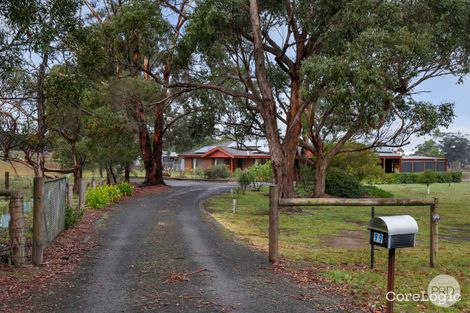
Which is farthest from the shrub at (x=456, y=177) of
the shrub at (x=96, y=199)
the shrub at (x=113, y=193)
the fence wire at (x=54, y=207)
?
the fence wire at (x=54, y=207)

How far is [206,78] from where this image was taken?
894 inches

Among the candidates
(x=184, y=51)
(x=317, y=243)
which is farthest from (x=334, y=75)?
(x=184, y=51)

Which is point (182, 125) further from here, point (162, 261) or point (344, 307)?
point (344, 307)

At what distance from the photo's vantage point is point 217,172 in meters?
47.2

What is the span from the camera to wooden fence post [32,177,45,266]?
7.74m

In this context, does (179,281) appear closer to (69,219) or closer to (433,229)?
(433,229)

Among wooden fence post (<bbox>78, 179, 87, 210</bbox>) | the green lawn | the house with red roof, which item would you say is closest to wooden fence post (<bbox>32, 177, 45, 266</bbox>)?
the green lawn

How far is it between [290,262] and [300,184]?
75.8 feet

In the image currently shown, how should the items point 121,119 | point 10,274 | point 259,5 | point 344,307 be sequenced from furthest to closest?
point 121,119
point 259,5
point 10,274
point 344,307

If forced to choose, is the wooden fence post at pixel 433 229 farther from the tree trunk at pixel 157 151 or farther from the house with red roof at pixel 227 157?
the house with red roof at pixel 227 157

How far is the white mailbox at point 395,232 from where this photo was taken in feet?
16.5

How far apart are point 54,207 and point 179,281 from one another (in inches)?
157

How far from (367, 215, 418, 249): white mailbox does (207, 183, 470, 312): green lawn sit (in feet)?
→ 4.06

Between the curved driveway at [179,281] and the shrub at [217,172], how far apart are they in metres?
35.3
